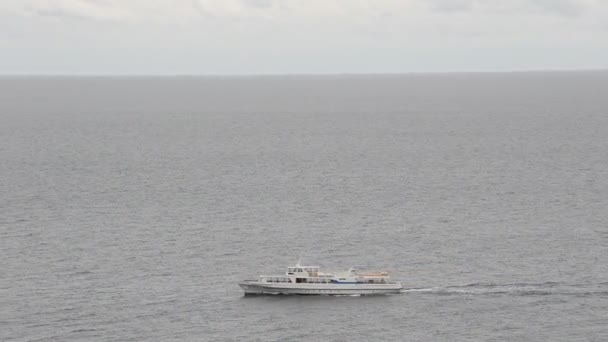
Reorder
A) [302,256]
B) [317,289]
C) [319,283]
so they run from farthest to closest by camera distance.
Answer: [302,256], [317,289], [319,283]

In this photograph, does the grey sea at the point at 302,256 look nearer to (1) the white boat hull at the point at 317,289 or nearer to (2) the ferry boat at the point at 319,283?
(1) the white boat hull at the point at 317,289

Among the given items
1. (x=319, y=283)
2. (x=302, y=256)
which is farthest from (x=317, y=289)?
(x=302, y=256)

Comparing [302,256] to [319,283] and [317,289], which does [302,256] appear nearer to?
[317,289]

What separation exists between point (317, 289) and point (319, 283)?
72 cm

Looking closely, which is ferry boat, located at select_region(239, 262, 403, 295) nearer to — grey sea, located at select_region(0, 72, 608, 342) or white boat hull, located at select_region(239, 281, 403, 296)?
white boat hull, located at select_region(239, 281, 403, 296)

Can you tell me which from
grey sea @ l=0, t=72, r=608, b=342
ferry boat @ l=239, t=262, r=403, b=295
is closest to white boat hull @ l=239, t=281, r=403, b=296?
ferry boat @ l=239, t=262, r=403, b=295

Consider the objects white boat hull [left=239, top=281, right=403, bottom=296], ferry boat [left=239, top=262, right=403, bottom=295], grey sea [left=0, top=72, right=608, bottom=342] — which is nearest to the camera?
grey sea [left=0, top=72, right=608, bottom=342]

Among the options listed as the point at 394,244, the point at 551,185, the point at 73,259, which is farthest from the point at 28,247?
the point at 551,185

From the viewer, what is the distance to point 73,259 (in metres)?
130

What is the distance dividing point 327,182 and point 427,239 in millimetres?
59403

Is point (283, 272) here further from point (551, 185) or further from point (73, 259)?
point (551, 185)

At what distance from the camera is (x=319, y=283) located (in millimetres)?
118188

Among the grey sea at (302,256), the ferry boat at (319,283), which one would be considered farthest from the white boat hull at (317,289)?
the grey sea at (302,256)

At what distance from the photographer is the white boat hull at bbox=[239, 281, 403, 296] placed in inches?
4577
